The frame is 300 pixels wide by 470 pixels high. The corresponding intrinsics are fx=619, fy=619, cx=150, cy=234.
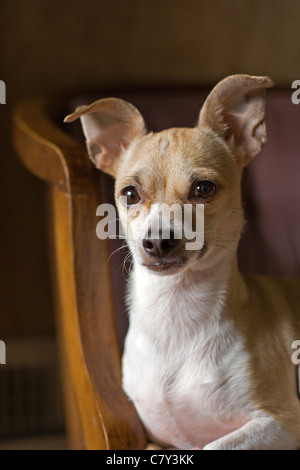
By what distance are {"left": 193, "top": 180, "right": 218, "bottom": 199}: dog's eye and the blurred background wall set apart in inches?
31.3

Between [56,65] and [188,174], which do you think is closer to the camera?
[188,174]

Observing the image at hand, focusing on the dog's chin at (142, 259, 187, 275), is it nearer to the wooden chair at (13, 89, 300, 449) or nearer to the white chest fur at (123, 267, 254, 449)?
the white chest fur at (123, 267, 254, 449)

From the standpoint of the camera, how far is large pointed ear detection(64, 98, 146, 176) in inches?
38.2

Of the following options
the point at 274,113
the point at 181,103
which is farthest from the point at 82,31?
the point at 274,113

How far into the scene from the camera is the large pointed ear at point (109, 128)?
3.19 feet

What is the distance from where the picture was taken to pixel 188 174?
2.95 feet

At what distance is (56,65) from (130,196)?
3.83ft

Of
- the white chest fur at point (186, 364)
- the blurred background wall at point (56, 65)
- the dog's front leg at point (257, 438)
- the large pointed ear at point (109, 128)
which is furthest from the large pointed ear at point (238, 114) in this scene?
the blurred background wall at point (56, 65)

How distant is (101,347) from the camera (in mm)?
1098

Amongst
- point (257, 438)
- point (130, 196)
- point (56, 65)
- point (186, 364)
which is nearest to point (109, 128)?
point (130, 196)

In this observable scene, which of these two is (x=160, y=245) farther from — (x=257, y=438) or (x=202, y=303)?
(x=257, y=438)

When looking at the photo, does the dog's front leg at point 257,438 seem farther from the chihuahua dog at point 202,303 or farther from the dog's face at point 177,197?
the dog's face at point 177,197

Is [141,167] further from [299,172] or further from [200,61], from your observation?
[200,61]

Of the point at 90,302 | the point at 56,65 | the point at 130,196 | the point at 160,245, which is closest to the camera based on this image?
the point at 160,245
